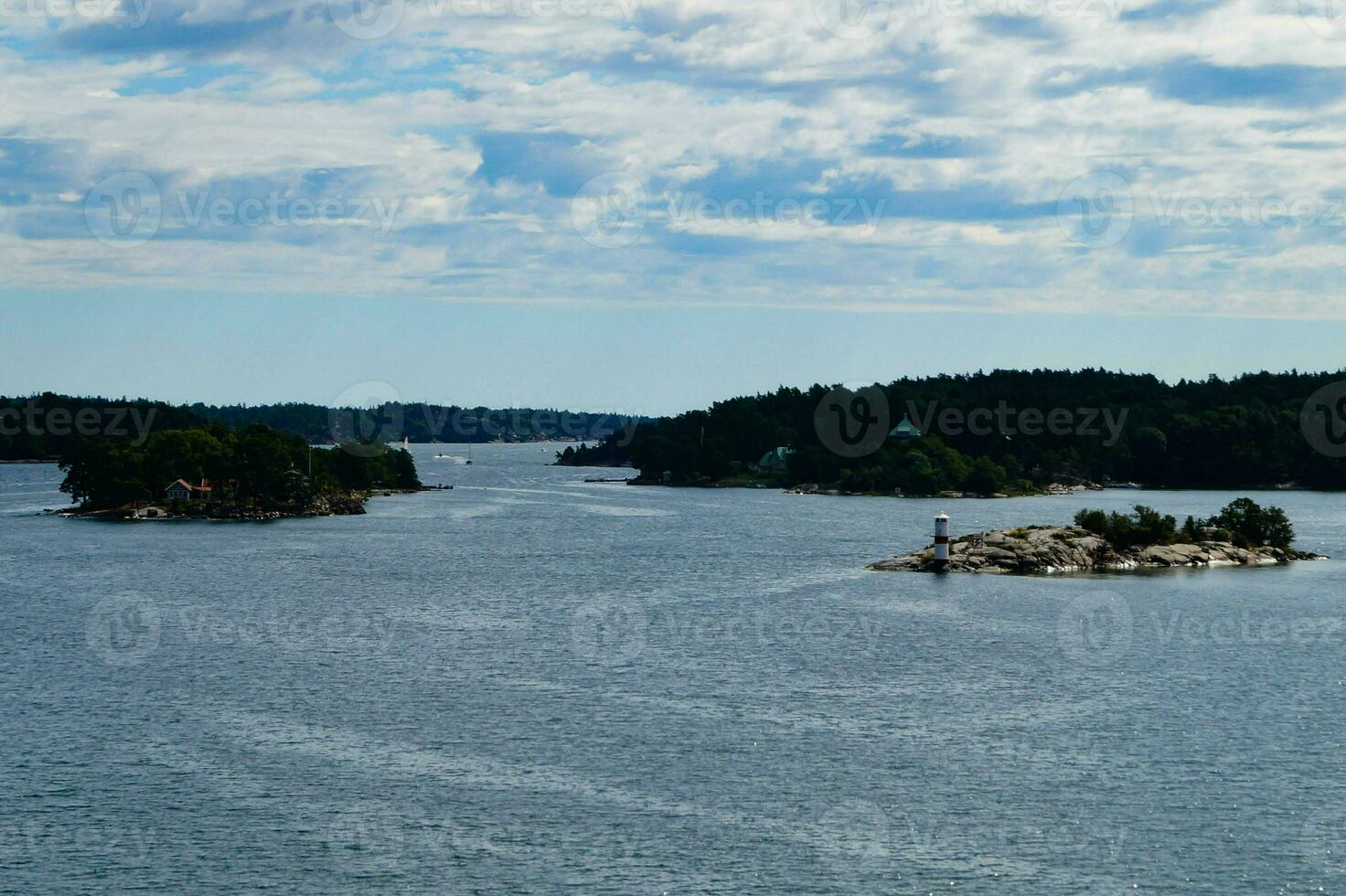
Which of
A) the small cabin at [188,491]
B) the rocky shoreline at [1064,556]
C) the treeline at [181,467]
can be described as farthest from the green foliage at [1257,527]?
the small cabin at [188,491]

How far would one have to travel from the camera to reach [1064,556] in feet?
355

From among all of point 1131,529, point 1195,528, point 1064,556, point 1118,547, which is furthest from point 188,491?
point 1195,528

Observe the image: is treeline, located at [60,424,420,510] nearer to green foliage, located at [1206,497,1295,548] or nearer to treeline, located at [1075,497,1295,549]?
→ treeline, located at [1075,497,1295,549]

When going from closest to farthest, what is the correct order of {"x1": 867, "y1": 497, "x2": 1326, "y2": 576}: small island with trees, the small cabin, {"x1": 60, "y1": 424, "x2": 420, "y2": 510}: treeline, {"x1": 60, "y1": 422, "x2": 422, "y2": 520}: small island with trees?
{"x1": 867, "y1": 497, "x2": 1326, "y2": 576}: small island with trees < {"x1": 60, "y1": 422, "x2": 422, "y2": 520}: small island with trees < {"x1": 60, "y1": 424, "x2": 420, "y2": 510}: treeline < the small cabin

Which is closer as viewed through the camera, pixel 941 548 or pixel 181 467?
pixel 941 548

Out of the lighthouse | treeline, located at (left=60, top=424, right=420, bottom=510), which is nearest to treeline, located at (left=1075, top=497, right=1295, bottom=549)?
the lighthouse

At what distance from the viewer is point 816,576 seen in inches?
4107

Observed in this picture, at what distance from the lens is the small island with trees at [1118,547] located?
352 ft

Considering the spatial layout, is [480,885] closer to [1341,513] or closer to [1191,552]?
[1191,552]

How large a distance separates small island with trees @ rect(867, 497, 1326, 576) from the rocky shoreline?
70 millimetres

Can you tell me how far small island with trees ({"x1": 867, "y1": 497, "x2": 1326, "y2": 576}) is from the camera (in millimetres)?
107438

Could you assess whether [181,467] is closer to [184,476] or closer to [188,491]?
[184,476]

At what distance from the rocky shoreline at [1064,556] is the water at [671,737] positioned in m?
7.73

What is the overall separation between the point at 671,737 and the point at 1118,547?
71963 mm
